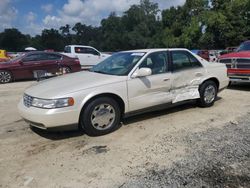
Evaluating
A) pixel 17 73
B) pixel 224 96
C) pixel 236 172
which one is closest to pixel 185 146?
pixel 236 172

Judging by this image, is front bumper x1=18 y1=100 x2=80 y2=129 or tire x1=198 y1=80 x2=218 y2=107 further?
tire x1=198 y1=80 x2=218 y2=107

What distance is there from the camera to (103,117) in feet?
16.2

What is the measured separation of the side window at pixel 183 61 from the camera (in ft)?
19.8

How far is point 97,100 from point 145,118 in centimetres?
155

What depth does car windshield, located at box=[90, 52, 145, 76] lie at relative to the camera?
5.44 meters

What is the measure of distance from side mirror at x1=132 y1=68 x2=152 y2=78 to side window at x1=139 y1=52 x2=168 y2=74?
247mm

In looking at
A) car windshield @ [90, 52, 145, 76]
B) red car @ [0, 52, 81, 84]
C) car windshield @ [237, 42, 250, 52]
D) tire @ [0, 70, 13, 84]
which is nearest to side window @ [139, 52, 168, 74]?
car windshield @ [90, 52, 145, 76]

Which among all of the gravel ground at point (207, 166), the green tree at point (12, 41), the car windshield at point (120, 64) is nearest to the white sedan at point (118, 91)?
the car windshield at point (120, 64)

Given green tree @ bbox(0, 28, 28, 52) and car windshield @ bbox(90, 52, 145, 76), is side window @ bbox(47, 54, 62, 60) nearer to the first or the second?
car windshield @ bbox(90, 52, 145, 76)

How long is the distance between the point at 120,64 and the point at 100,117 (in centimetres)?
138

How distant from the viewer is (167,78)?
572 cm

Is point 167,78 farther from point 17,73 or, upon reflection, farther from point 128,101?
point 17,73

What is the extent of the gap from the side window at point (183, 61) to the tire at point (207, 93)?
21.4 inches

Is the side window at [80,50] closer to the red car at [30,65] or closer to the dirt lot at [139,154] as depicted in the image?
the red car at [30,65]
